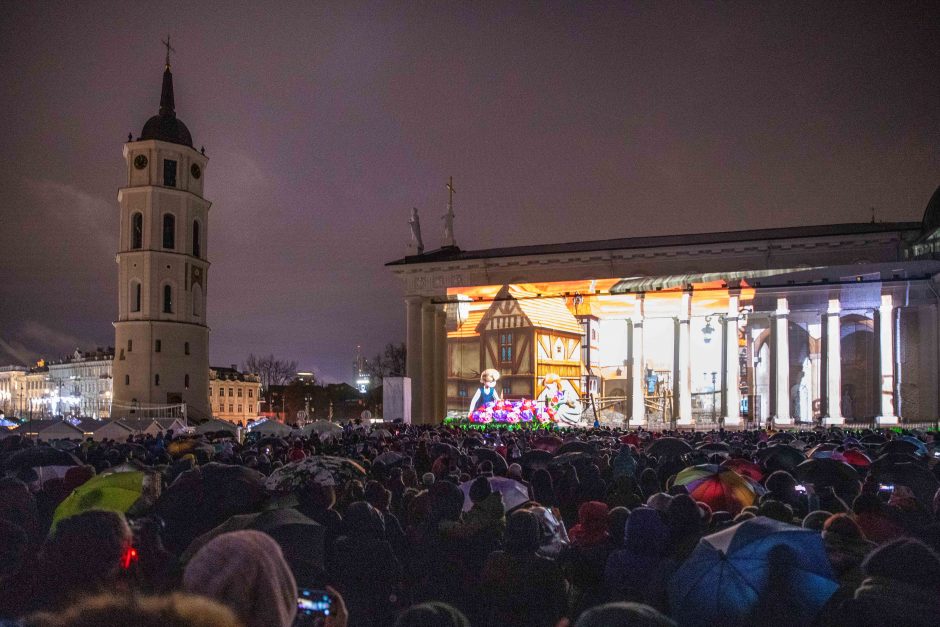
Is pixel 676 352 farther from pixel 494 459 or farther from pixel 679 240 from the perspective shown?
pixel 494 459

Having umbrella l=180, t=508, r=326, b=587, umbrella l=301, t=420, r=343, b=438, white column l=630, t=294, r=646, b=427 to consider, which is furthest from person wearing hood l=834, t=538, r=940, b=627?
white column l=630, t=294, r=646, b=427

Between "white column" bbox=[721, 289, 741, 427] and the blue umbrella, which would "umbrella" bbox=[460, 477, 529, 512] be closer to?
the blue umbrella

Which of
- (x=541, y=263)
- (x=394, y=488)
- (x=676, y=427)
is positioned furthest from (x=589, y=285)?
(x=394, y=488)

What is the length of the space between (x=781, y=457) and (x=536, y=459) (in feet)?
11.3

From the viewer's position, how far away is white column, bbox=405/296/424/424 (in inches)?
1726

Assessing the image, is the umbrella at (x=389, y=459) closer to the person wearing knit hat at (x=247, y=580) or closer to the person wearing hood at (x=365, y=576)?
the person wearing hood at (x=365, y=576)

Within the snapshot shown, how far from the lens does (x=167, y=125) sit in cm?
5622

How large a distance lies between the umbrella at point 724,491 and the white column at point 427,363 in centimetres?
3563

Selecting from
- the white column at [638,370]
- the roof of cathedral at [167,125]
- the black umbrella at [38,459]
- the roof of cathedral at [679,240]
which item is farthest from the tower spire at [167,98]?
the black umbrella at [38,459]

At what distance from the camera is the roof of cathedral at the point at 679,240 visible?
38.1 metres

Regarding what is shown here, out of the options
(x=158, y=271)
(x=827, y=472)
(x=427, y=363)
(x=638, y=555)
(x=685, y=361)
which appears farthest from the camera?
(x=158, y=271)

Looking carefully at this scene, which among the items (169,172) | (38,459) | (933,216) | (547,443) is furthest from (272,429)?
(169,172)

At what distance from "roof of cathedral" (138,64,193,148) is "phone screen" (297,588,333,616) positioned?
57.0m

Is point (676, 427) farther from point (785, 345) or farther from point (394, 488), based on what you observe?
point (394, 488)
